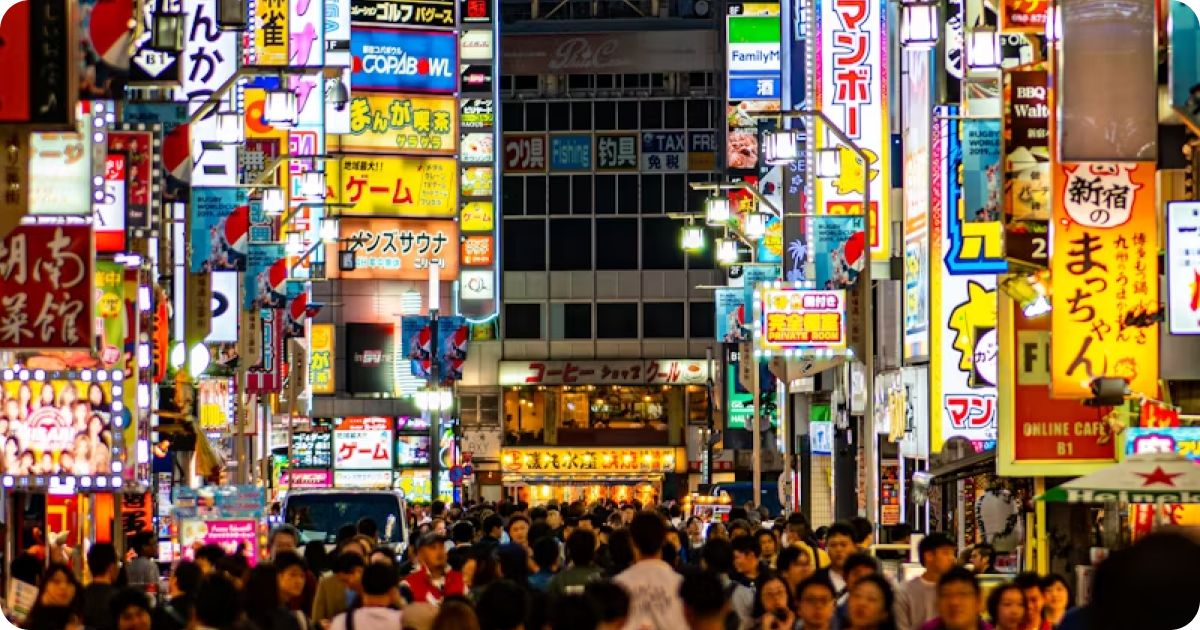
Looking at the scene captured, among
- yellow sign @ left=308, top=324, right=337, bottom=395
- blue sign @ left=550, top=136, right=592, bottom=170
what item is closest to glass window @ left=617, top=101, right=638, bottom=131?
blue sign @ left=550, top=136, right=592, bottom=170

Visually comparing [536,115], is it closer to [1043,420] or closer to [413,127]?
[413,127]

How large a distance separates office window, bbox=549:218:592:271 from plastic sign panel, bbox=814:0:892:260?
144 ft

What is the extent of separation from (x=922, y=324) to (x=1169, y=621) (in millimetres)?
26810

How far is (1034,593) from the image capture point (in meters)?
11.2

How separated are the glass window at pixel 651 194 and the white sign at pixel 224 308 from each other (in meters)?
46.5

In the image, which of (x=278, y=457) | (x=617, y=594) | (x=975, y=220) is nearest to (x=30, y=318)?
(x=617, y=594)

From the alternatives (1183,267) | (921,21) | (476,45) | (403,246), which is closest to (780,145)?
(921,21)

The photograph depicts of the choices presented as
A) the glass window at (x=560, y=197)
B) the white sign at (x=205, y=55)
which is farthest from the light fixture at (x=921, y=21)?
the glass window at (x=560, y=197)

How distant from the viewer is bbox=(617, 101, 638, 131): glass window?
77.9 m

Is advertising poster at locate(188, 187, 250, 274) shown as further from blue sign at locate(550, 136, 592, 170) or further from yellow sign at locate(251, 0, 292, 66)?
blue sign at locate(550, 136, 592, 170)

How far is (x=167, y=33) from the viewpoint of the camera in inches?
901

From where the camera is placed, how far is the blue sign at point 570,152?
7819 centimetres

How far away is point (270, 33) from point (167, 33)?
691 inches

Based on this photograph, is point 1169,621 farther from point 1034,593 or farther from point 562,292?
point 562,292
